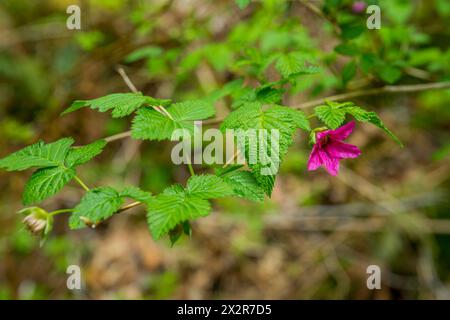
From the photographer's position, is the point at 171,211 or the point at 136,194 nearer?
the point at 171,211

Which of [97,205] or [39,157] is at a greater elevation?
[39,157]

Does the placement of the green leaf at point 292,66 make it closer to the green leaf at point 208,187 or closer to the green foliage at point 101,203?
the green leaf at point 208,187

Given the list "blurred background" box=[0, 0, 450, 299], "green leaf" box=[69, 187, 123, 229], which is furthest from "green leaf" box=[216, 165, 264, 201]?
"blurred background" box=[0, 0, 450, 299]

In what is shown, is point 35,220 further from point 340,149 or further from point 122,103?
point 340,149

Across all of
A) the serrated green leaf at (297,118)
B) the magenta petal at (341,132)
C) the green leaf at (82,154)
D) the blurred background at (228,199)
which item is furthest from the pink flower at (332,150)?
the blurred background at (228,199)

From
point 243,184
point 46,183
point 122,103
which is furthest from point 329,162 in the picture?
point 46,183
